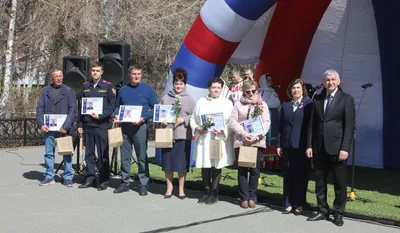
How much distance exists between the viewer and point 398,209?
6.87 meters

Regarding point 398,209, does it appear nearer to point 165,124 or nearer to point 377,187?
point 377,187

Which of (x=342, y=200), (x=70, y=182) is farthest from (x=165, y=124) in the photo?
(x=342, y=200)

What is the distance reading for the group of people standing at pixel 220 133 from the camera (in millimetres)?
6211

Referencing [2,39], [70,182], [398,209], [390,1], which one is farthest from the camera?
[2,39]

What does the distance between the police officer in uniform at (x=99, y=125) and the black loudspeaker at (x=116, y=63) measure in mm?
873

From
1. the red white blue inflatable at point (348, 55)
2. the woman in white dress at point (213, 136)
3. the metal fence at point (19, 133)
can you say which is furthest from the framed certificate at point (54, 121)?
the metal fence at point (19, 133)

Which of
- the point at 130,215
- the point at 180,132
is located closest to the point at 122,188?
the point at 180,132

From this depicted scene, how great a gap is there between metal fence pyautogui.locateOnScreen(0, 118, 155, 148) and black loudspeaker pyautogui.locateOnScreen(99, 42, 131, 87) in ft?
21.0

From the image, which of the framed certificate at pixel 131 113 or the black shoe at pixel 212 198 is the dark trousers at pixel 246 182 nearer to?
the black shoe at pixel 212 198

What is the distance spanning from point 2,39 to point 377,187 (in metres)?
12.5

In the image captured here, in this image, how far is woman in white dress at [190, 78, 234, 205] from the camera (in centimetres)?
705

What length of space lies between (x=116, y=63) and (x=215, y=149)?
2.84 m

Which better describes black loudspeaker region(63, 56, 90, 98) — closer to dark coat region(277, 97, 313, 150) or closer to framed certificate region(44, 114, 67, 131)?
framed certificate region(44, 114, 67, 131)

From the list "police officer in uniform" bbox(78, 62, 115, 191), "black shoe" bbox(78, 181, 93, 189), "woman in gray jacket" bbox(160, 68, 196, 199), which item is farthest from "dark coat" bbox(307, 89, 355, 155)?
"black shoe" bbox(78, 181, 93, 189)
